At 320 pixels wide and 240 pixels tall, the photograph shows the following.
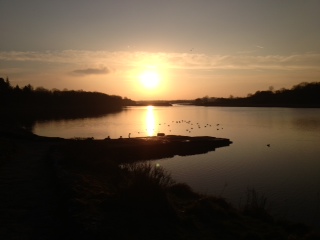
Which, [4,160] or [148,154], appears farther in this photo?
[148,154]

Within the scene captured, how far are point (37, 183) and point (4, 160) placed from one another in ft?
17.9

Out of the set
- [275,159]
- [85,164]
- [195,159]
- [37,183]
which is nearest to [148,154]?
[195,159]

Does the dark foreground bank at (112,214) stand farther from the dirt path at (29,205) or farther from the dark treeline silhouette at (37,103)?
the dark treeline silhouette at (37,103)

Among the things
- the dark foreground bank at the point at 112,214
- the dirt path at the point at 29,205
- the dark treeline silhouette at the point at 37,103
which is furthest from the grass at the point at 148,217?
the dark treeline silhouette at the point at 37,103

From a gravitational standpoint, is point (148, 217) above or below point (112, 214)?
below

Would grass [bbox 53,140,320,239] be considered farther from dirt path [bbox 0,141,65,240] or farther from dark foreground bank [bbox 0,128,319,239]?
dirt path [bbox 0,141,65,240]

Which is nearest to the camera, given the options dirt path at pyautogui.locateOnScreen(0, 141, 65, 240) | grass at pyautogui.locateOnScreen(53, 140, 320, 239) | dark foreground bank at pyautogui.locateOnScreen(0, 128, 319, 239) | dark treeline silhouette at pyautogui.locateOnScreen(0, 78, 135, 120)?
dirt path at pyautogui.locateOnScreen(0, 141, 65, 240)

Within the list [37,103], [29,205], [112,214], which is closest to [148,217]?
[112,214]

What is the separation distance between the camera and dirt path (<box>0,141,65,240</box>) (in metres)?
7.04

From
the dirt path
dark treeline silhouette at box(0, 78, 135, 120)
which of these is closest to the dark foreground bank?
the dirt path

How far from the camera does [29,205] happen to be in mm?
8797

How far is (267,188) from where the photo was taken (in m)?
20.7

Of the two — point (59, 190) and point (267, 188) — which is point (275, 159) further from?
point (59, 190)

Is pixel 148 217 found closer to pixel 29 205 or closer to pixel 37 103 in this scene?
pixel 29 205
